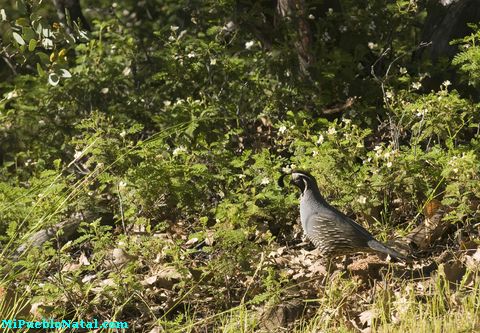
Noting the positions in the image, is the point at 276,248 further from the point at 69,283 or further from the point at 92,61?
the point at 92,61

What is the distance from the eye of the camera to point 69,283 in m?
6.15

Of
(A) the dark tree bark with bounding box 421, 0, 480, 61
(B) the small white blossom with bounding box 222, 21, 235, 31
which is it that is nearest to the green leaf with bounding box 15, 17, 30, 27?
(B) the small white blossom with bounding box 222, 21, 235, 31

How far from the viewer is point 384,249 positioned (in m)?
5.78

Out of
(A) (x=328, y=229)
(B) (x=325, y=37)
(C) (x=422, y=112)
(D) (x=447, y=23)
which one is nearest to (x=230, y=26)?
(B) (x=325, y=37)

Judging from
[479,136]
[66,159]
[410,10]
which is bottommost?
[66,159]

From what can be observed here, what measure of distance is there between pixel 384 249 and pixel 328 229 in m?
0.39

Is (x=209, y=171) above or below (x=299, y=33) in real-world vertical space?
below

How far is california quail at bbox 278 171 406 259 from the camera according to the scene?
5910mm

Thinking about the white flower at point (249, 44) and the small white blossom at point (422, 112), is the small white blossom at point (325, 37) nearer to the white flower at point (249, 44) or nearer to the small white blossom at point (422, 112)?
the white flower at point (249, 44)

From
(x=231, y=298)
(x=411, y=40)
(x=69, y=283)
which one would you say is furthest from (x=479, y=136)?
(x=69, y=283)

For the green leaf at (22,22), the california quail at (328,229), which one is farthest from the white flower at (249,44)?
the green leaf at (22,22)

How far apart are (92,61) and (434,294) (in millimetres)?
4716

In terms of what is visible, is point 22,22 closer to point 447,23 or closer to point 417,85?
point 417,85

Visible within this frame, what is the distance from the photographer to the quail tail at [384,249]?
18.9 feet
